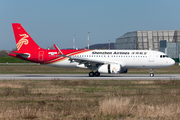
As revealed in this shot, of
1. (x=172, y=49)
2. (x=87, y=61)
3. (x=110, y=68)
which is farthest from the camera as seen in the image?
(x=172, y=49)

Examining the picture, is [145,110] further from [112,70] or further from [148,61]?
[148,61]

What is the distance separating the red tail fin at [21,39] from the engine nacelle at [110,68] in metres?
10.9

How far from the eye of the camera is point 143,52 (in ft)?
124

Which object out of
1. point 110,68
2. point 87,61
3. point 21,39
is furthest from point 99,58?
point 21,39

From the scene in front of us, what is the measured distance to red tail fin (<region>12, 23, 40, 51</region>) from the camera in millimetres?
39562

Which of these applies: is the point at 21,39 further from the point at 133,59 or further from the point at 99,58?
the point at 133,59

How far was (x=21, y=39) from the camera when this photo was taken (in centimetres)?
3969

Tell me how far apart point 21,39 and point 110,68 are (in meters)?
14.1

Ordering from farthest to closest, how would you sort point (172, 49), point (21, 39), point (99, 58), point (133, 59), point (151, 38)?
point (151, 38) → point (172, 49) → point (21, 39) → point (99, 58) → point (133, 59)

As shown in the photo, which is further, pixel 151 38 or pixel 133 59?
pixel 151 38

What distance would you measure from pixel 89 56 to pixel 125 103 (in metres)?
25.5

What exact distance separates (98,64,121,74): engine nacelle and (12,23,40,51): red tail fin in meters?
10.9

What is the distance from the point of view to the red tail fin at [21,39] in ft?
130

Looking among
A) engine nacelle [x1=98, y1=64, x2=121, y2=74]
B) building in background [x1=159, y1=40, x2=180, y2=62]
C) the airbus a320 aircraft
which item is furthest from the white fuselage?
building in background [x1=159, y1=40, x2=180, y2=62]
